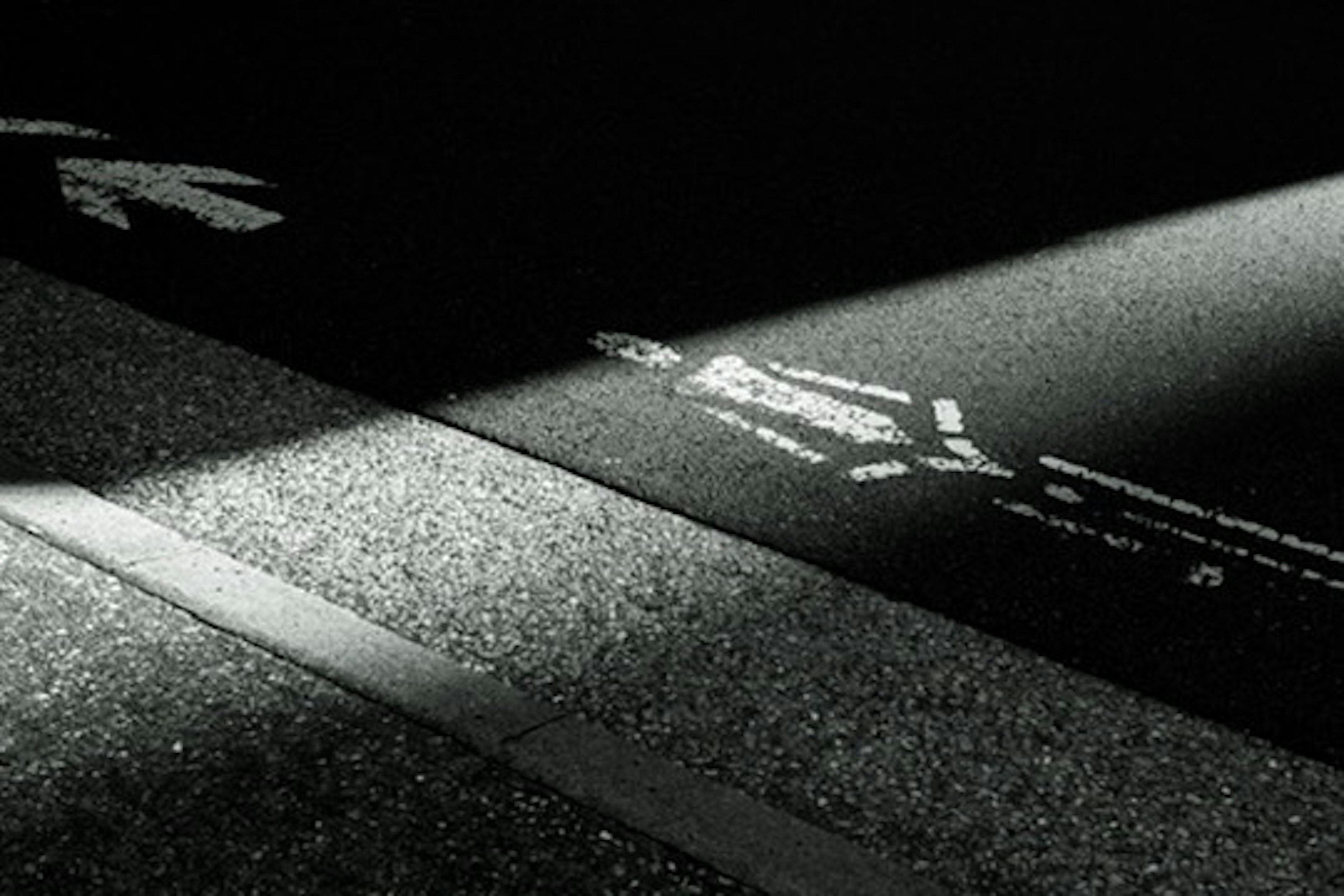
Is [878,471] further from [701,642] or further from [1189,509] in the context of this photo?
[701,642]

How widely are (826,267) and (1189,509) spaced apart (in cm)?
159

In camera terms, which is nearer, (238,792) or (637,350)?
(238,792)

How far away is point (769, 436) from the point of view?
4254mm

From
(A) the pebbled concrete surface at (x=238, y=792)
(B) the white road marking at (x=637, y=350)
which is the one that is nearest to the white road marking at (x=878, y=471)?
(B) the white road marking at (x=637, y=350)

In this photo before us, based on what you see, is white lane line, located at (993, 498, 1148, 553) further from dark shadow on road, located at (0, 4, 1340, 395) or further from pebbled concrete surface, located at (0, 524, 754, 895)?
pebbled concrete surface, located at (0, 524, 754, 895)

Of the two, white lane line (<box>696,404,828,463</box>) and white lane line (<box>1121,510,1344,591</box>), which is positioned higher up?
white lane line (<box>696,404,828,463</box>)

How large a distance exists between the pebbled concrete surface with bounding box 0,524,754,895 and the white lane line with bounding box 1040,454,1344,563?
1.63 meters

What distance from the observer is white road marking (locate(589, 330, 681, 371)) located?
465cm

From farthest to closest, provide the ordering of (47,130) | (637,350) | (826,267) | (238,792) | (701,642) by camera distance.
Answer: (47,130), (826,267), (637,350), (701,642), (238,792)

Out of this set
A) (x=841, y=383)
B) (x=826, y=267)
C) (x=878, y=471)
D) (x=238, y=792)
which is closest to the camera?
(x=238, y=792)

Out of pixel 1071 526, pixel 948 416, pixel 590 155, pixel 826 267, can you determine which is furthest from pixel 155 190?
pixel 1071 526

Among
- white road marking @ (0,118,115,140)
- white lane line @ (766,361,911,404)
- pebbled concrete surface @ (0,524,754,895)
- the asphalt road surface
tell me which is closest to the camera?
pebbled concrete surface @ (0,524,754,895)

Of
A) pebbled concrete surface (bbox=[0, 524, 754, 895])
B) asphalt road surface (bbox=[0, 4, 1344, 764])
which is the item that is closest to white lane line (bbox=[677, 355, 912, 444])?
asphalt road surface (bbox=[0, 4, 1344, 764])

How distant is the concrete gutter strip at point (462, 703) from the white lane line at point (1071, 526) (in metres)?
1.21
